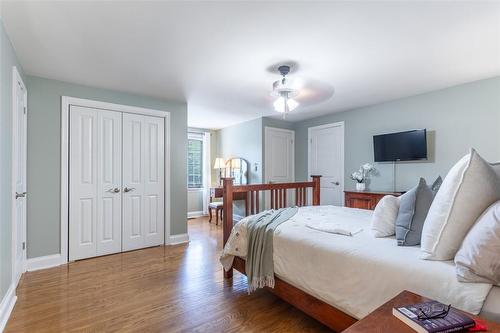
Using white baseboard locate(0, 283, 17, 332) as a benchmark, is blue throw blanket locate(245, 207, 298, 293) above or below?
above

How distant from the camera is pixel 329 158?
5.12 metres

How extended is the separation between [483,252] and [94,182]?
3966 mm

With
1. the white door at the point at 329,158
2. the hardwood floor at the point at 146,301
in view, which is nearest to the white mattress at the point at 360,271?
the hardwood floor at the point at 146,301

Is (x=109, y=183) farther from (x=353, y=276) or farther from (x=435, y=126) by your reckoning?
(x=435, y=126)

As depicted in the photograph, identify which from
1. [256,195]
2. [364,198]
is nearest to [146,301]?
[256,195]

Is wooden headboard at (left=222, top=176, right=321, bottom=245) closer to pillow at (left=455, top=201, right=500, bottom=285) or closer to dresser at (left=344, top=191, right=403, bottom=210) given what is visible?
dresser at (left=344, top=191, right=403, bottom=210)

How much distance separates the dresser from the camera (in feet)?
12.8

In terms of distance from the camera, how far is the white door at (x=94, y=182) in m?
3.35

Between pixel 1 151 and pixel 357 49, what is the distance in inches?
125

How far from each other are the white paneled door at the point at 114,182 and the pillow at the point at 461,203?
3583mm

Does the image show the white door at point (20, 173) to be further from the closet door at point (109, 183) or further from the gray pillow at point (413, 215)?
the gray pillow at point (413, 215)

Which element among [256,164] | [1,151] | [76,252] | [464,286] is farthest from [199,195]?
[464,286]

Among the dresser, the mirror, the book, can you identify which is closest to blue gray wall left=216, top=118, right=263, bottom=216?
the mirror

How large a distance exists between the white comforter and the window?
4.72m
